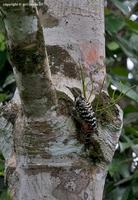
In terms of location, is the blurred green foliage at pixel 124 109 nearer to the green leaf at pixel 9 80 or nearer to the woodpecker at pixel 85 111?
the green leaf at pixel 9 80

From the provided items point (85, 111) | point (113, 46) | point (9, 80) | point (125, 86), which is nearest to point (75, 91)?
point (85, 111)

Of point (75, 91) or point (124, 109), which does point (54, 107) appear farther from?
point (124, 109)

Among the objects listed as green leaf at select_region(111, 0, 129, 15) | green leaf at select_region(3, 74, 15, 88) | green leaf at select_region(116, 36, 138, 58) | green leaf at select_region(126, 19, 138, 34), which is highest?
green leaf at select_region(126, 19, 138, 34)

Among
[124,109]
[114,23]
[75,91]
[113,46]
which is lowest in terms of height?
[124,109]

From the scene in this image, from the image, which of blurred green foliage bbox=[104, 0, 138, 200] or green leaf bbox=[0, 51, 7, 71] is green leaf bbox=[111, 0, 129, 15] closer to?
blurred green foliage bbox=[104, 0, 138, 200]

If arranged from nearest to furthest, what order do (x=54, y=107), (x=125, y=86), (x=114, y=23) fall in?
(x=54, y=107)
(x=125, y=86)
(x=114, y=23)

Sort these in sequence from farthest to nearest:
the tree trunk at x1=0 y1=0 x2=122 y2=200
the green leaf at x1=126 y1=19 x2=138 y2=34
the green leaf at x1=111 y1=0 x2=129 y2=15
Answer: the green leaf at x1=111 y1=0 x2=129 y2=15, the green leaf at x1=126 y1=19 x2=138 y2=34, the tree trunk at x1=0 y1=0 x2=122 y2=200

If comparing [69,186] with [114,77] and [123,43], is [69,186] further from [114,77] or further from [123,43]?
[123,43]

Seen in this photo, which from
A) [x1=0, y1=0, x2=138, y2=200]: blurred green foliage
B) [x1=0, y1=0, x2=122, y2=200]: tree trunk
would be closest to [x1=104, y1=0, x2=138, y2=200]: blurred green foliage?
[x1=0, y1=0, x2=138, y2=200]: blurred green foliage

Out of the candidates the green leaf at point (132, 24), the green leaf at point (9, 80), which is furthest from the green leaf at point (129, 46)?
the green leaf at point (9, 80)

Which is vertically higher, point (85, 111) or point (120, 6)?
point (85, 111)
